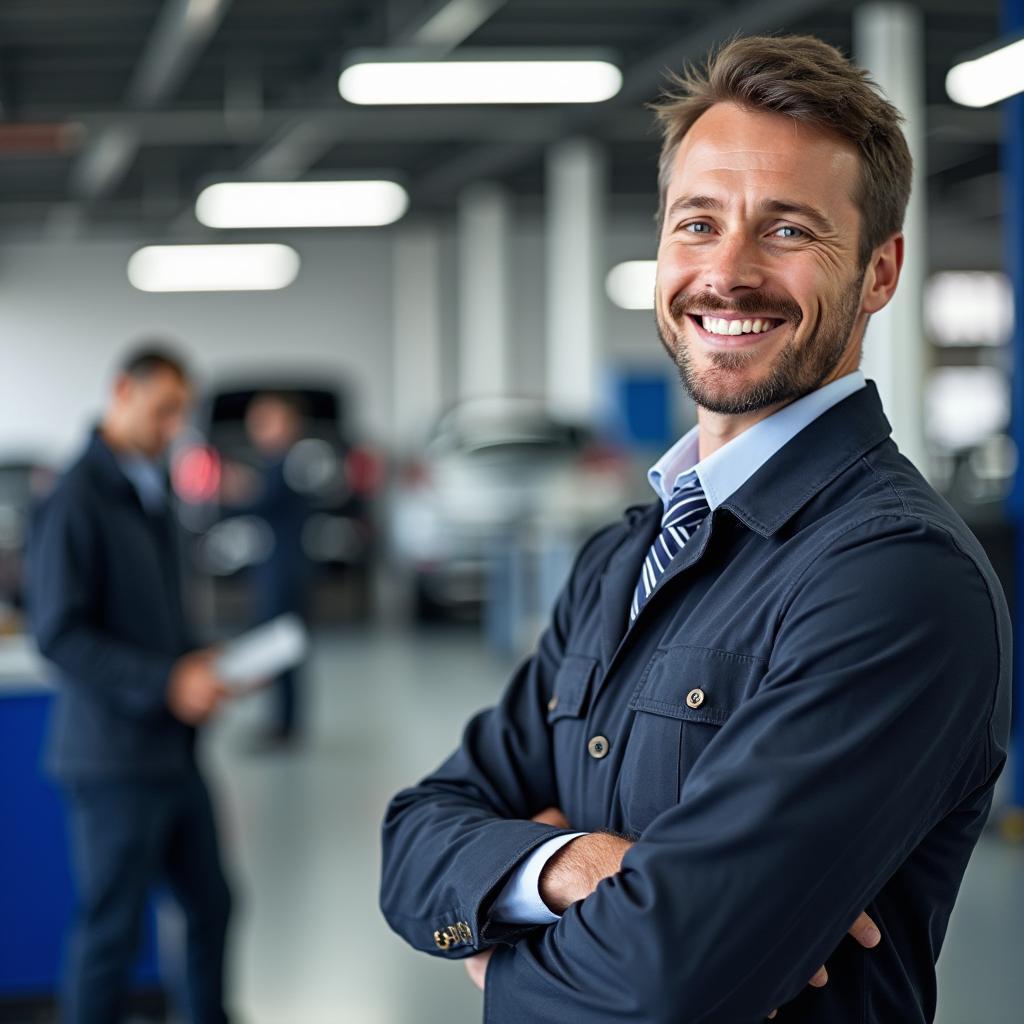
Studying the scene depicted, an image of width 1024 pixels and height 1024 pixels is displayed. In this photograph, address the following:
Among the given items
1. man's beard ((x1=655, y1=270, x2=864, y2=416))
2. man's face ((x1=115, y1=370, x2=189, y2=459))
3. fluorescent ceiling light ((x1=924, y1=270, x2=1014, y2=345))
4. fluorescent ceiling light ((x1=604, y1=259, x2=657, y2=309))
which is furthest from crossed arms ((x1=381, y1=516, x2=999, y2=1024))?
fluorescent ceiling light ((x1=924, y1=270, x2=1014, y2=345))

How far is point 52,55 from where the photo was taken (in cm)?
962

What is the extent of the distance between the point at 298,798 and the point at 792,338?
531 cm

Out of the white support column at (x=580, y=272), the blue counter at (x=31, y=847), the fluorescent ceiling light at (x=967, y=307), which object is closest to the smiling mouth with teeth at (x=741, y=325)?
the blue counter at (x=31, y=847)

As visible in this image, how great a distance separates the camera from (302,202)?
39.7 feet

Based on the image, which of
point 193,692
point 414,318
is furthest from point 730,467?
point 414,318

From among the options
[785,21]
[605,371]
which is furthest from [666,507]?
[605,371]

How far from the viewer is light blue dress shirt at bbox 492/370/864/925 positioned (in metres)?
1.58

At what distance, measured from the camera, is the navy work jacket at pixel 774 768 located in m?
1.32

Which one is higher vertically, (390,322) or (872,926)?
(390,322)

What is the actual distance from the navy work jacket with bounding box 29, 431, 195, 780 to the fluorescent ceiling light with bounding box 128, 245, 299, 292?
41.6 ft

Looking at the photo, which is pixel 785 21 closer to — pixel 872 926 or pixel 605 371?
pixel 605 371

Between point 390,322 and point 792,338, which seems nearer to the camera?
point 792,338

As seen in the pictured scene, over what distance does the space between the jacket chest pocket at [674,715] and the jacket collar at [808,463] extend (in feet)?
0.48

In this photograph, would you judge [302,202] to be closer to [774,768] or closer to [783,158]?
[783,158]
